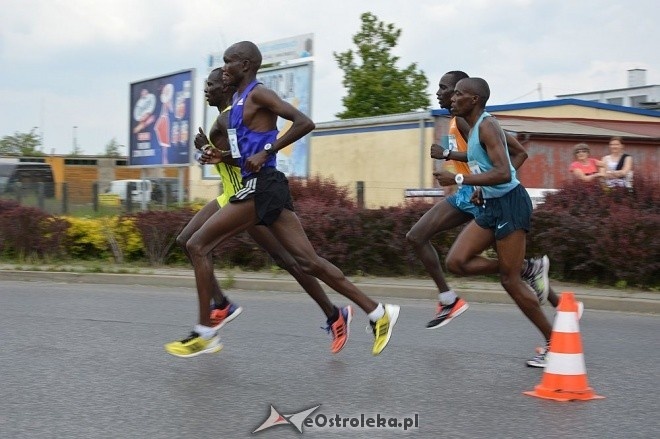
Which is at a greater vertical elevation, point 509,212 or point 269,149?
point 269,149

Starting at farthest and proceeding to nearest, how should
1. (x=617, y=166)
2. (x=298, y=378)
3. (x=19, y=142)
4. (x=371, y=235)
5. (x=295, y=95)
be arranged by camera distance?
(x=19, y=142), (x=295, y=95), (x=617, y=166), (x=371, y=235), (x=298, y=378)

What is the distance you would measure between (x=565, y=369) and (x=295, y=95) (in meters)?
13.8

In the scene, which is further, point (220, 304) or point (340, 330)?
point (220, 304)

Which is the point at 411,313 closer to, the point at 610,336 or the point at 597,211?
the point at 610,336

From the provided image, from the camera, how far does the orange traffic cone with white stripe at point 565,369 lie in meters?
5.53

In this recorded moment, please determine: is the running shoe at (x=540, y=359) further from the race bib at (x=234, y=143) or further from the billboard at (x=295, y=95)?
the billboard at (x=295, y=95)

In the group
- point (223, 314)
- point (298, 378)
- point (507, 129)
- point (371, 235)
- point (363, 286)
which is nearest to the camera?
point (298, 378)

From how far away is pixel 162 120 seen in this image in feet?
66.8

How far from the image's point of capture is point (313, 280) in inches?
271

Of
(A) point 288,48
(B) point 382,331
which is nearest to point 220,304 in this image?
(B) point 382,331

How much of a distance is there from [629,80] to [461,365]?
140ft

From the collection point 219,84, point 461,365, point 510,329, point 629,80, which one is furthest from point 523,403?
point 629,80

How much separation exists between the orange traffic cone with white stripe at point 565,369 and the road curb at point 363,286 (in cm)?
437

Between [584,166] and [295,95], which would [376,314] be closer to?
[584,166]
